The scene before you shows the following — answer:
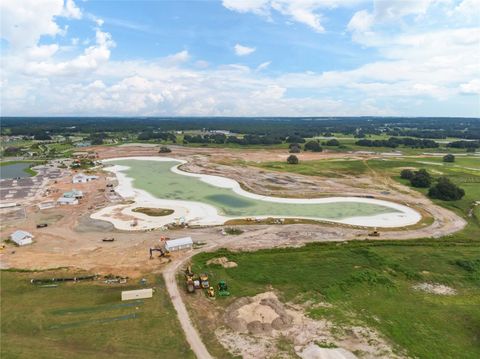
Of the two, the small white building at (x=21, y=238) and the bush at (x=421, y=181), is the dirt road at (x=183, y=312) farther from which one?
the bush at (x=421, y=181)

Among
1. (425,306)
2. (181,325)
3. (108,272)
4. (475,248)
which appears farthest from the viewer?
(475,248)

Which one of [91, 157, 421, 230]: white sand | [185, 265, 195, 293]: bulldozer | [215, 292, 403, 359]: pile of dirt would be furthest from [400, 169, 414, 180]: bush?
[185, 265, 195, 293]: bulldozer

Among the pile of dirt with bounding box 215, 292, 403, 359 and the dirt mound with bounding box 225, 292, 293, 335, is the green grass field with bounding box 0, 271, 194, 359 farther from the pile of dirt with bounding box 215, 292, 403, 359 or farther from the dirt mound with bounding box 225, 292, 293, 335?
the dirt mound with bounding box 225, 292, 293, 335

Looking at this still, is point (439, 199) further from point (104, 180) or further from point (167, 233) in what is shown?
point (104, 180)

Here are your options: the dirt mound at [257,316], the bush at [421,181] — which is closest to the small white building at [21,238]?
the dirt mound at [257,316]

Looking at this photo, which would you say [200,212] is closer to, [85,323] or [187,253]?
[187,253]

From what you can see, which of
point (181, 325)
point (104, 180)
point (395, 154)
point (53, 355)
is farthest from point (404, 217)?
point (395, 154)
